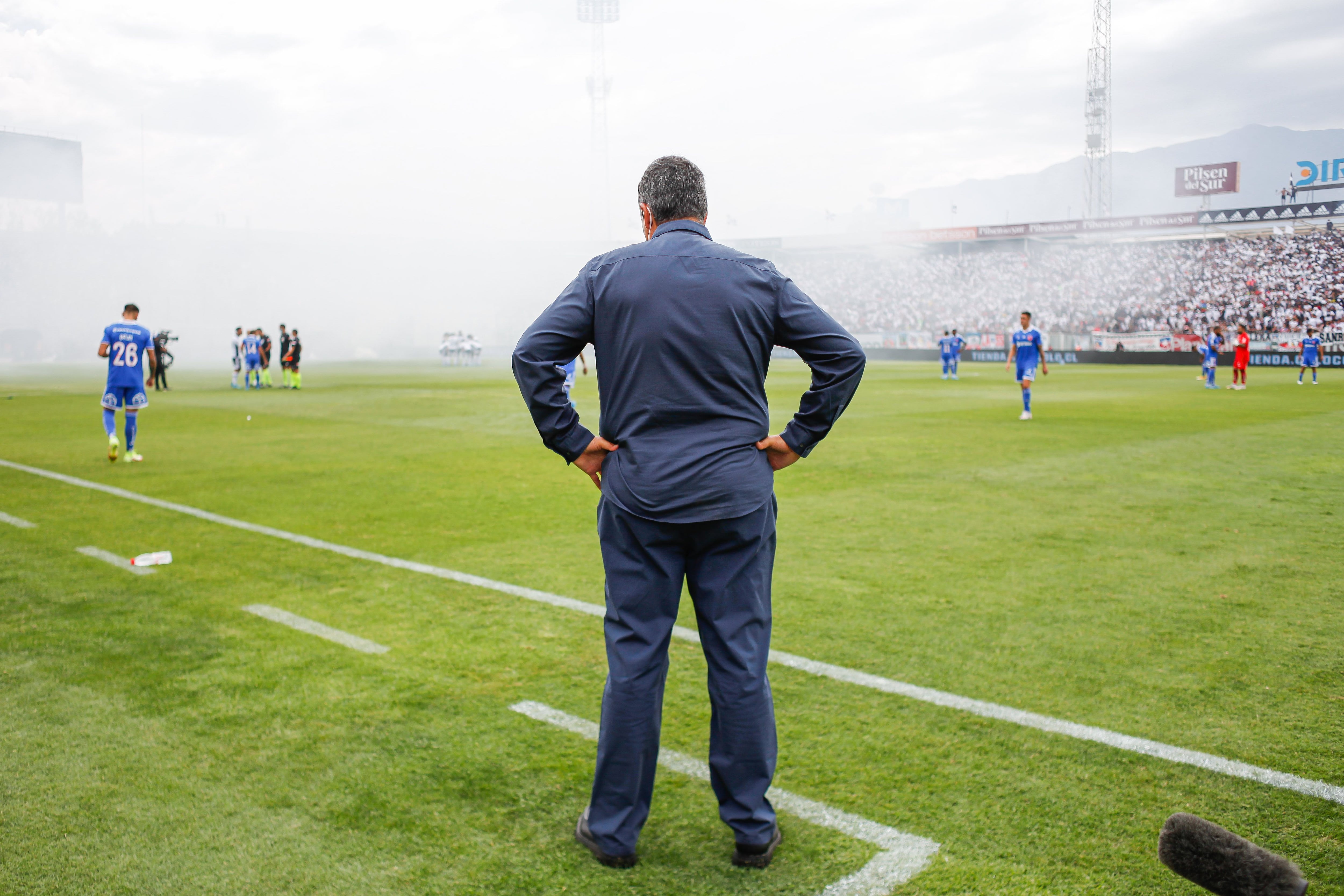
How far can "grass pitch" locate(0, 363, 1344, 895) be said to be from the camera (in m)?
2.75

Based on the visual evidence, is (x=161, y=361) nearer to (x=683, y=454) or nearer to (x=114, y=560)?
(x=114, y=560)

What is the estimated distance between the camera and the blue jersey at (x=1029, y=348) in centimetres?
1634

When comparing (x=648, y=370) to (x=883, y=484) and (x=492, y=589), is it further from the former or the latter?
(x=883, y=484)

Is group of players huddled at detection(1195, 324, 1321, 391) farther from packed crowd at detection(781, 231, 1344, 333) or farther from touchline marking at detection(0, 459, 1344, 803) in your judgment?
touchline marking at detection(0, 459, 1344, 803)

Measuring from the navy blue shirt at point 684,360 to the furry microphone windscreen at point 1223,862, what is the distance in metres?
1.27

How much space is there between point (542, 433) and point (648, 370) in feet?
1.29

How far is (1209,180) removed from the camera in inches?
2302

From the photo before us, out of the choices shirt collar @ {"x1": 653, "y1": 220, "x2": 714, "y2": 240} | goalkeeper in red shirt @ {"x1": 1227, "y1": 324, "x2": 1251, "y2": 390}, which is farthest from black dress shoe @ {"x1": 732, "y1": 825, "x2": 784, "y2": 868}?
goalkeeper in red shirt @ {"x1": 1227, "y1": 324, "x2": 1251, "y2": 390}

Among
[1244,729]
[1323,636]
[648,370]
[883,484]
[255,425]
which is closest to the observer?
[648,370]

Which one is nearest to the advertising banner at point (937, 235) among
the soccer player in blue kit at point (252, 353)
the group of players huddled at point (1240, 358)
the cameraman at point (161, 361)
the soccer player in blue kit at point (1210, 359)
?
the group of players huddled at point (1240, 358)

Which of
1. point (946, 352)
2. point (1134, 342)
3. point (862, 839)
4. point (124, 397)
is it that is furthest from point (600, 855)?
point (1134, 342)

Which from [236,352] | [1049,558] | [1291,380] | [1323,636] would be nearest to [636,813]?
[1323,636]

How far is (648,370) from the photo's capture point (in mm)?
2625

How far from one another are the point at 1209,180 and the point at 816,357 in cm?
6733
